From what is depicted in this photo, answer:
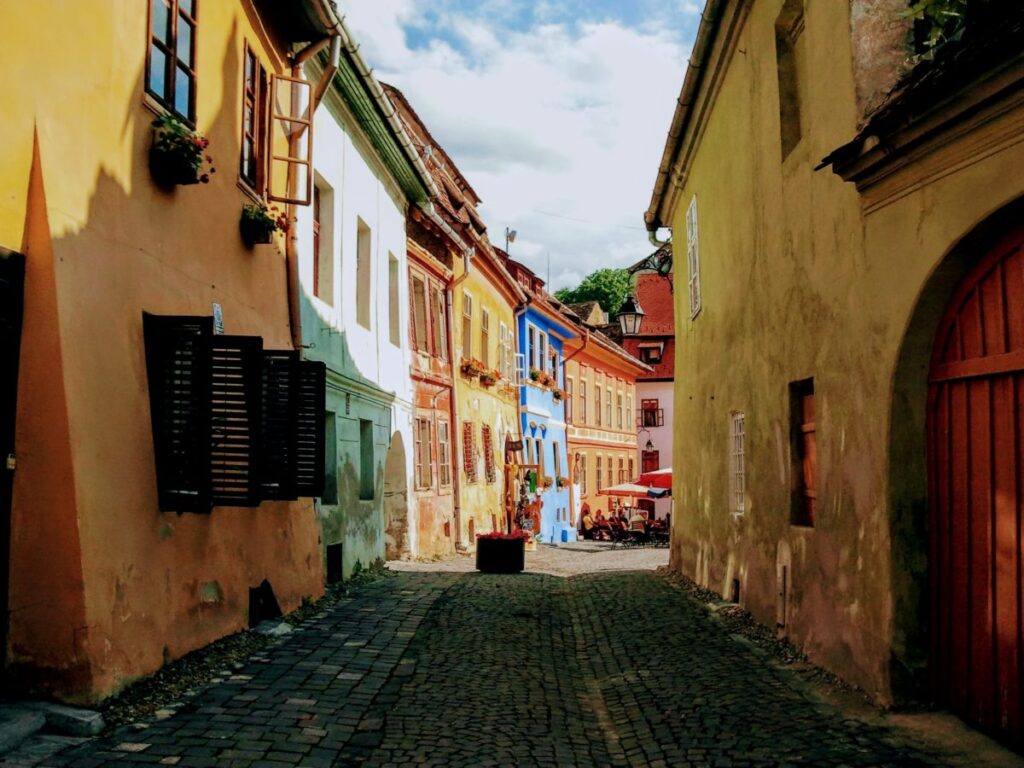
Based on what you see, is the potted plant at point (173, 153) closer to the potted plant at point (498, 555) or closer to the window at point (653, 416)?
the potted plant at point (498, 555)

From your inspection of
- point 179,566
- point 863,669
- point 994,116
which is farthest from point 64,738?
point 994,116

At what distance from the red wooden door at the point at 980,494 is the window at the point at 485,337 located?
59.7 feet

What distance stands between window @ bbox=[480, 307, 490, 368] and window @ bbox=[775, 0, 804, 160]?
15408 millimetres

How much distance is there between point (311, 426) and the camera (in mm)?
9781

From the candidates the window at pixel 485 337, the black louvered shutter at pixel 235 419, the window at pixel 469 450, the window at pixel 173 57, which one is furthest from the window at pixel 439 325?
the black louvered shutter at pixel 235 419

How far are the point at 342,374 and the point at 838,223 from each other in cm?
733

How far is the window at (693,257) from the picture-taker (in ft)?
45.8

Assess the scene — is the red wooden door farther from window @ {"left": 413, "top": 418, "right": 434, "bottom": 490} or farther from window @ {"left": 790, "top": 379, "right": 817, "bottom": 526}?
window @ {"left": 413, "top": 418, "right": 434, "bottom": 490}

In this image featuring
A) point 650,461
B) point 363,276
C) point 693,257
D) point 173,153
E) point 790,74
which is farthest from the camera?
point 650,461

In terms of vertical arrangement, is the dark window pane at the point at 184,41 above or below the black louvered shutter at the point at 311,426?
above

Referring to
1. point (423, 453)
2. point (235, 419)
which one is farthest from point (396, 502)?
point (235, 419)

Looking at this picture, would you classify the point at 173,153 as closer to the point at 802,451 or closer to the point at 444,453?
the point at 802,451

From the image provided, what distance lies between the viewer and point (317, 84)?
11656 millimetres

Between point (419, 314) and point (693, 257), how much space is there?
6341 millimetres
